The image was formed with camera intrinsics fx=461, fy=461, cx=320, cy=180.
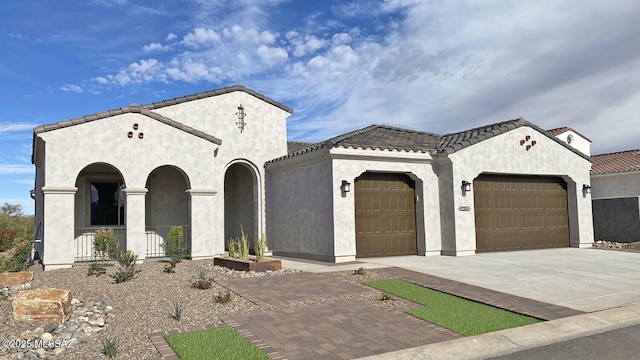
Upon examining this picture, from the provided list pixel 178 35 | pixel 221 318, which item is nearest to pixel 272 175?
pixel 178 35

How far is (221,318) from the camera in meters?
7.75

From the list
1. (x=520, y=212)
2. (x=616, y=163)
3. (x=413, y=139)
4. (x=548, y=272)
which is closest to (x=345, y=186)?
(x=413, y=139)

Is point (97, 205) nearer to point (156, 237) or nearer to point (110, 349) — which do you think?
Answer: point (156, 237)

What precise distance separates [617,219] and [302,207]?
48.2 feet

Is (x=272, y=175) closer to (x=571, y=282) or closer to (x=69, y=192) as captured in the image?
(x=69, y=192)

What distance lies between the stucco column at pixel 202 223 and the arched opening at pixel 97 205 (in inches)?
108

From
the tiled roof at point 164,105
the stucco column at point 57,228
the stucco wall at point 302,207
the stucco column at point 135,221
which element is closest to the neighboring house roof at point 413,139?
the stucco wall at point 302,207

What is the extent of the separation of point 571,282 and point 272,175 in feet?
37.2

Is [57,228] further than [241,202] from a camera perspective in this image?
No

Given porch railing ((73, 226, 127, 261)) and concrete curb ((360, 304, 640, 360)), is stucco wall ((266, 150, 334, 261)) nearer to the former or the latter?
porch railing ((73, 226, 127, 261))

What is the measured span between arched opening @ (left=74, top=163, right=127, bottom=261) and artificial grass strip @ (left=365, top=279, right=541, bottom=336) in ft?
36.9

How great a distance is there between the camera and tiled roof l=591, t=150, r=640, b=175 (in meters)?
22.2

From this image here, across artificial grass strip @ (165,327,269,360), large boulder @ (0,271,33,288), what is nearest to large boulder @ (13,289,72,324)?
artificial grass strip @ (165,327,269,360)

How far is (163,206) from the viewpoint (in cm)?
1733
